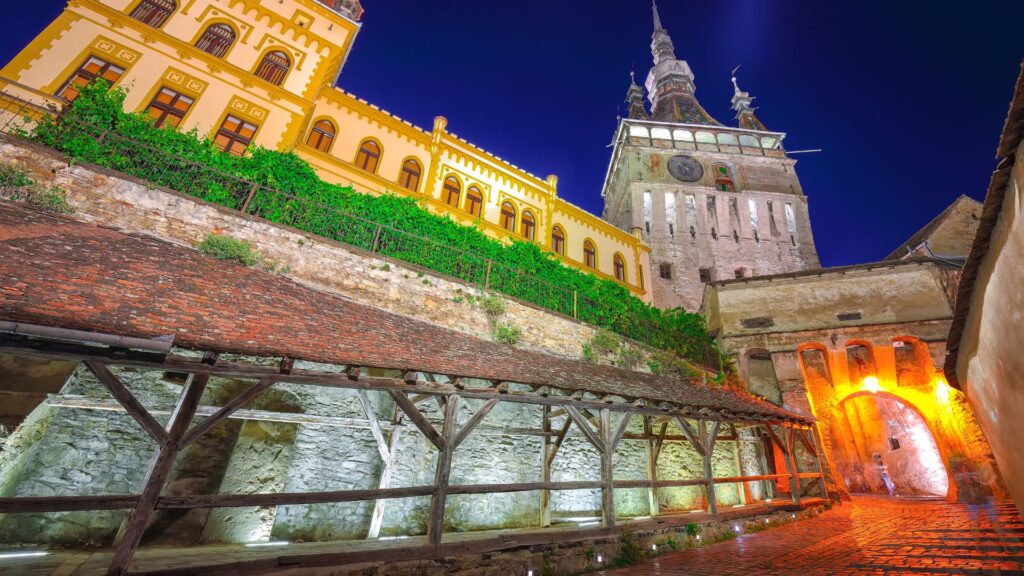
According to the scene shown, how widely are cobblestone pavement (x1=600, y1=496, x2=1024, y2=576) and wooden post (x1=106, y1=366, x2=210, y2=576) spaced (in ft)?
19.7

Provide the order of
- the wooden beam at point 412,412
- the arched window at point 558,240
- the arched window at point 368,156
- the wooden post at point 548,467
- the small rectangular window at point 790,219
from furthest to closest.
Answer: the small rectangular window at point 790,219 → the arched window at point 558,240 → the arched window at point 368,156 → the wooden post at point 548,467 → the wooden beam at point 412,412

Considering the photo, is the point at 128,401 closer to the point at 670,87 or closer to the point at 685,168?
the point at 685,168

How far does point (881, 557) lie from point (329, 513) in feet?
27.8

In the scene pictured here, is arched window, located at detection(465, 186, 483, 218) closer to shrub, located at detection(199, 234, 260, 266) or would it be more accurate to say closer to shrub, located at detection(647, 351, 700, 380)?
shrub, located at detection(647, 351, 700, 380)

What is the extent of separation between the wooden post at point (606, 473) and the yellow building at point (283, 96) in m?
11.1

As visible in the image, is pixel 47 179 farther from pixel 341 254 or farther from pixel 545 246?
pixel 545 246

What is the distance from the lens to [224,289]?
22.6 ft

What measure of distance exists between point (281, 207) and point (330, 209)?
3.84 feet

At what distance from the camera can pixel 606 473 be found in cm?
753

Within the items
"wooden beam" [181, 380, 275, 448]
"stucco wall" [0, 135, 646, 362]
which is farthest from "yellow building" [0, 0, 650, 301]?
"wooden beam" [181, 380, 275, 448]

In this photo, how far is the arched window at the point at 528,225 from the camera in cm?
2025

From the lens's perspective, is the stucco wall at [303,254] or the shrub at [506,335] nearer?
the stucco wall at [303,254]

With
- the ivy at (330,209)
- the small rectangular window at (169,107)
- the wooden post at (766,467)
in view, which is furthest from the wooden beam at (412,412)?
the small rectangular window at (169,107)

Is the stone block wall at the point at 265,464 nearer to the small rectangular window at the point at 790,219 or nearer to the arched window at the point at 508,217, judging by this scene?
the arched window at the point at 508,217
